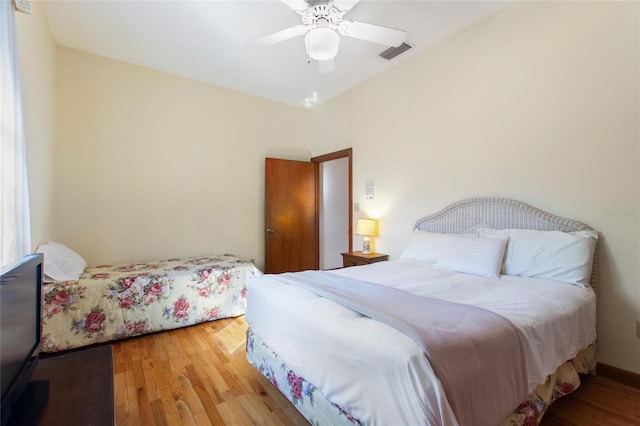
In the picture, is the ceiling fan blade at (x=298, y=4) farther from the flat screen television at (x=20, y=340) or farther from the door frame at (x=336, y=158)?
the door frame at (x=336, y=158)

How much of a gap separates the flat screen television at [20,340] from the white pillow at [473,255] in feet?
8.38

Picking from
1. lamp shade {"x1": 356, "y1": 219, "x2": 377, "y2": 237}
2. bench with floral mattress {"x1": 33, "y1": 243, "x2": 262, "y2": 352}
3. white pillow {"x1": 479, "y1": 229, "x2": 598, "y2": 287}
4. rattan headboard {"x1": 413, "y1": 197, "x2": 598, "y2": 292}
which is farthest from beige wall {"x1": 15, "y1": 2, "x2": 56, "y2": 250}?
white pillow {"x1": 479, "y1": 229, "x2": 598, "y2": 287}

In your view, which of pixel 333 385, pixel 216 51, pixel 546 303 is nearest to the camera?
pixel 333 385

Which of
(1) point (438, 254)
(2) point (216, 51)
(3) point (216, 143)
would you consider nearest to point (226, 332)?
(1) point (438, 254)

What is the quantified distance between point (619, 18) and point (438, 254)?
2074 mm

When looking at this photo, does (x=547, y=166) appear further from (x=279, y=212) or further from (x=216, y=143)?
(x=216, y=143)

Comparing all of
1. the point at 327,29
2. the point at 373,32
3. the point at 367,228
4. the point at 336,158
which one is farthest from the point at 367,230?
the point at 327,29

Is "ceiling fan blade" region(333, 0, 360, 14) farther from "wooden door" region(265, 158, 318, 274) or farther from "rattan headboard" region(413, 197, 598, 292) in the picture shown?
"wooden door" region(265, 158, 318, 274)

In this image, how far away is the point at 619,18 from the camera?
199cm

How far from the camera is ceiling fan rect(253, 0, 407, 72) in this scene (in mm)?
1985

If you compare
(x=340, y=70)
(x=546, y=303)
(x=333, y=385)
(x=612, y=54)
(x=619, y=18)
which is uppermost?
(x=340, y=70)

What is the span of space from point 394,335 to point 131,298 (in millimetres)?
2617

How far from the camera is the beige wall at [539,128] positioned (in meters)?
1.99

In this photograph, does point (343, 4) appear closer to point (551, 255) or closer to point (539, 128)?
point (539, 128)
